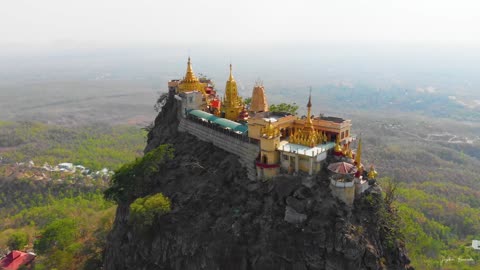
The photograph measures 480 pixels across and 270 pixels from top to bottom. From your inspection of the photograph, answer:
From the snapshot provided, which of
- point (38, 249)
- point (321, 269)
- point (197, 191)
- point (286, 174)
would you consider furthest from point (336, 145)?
point (38, 249)

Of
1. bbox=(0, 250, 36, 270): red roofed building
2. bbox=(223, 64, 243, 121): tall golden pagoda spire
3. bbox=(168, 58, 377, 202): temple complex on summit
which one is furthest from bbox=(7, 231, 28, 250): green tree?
bbox=(223, 64, 243, 121): tall golden pagoda spire

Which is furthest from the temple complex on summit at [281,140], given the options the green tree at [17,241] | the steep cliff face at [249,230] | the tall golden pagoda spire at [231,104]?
the green tree at [17,241]

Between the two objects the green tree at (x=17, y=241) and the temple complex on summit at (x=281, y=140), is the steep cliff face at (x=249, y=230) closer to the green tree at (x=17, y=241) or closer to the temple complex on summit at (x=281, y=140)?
the temple complex on summit at (x=281, y=140)

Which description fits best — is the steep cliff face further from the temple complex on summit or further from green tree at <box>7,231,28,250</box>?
green tree at <box>7,231,28,250</box>

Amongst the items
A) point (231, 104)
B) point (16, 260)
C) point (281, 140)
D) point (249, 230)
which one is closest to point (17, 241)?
point (16, 260)

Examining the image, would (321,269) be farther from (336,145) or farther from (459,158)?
(459,158)
